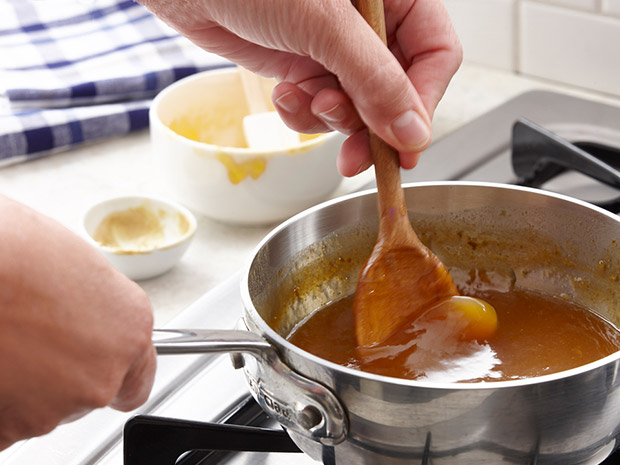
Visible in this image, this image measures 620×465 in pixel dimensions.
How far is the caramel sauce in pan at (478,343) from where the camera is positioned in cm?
50

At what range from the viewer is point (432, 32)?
634 mm

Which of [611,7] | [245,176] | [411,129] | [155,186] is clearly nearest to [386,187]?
[411,129]

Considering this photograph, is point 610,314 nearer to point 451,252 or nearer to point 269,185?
point 451,252

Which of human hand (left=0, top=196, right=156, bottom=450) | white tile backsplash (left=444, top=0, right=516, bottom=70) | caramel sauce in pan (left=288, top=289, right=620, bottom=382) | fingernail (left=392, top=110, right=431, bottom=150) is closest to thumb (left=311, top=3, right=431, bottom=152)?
fingernail (left=392, top=110, right=431, bottom=150)

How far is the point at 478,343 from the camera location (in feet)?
1.70

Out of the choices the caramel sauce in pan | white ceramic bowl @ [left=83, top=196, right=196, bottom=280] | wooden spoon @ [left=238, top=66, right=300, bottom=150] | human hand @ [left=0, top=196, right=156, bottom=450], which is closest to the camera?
human hand @ [left=0, top=196, right=156, bottom=450]

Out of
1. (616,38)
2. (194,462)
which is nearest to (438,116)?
(616,38)

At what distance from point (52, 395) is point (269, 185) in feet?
1.61

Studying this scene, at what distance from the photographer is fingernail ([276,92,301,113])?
2.16ft

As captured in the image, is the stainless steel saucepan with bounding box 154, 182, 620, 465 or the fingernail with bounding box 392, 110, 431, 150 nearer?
the stainless steel saucepan with bounding box 154, 182, 620, 465

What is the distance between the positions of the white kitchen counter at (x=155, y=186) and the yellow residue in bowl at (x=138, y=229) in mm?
29

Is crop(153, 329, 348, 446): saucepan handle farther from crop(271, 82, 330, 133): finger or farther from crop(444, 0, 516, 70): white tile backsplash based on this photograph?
crop(444, 0, 516, 70): white tile backsplash

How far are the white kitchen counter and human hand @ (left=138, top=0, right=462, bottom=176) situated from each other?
0.61ft

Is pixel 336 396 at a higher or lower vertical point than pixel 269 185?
higher
